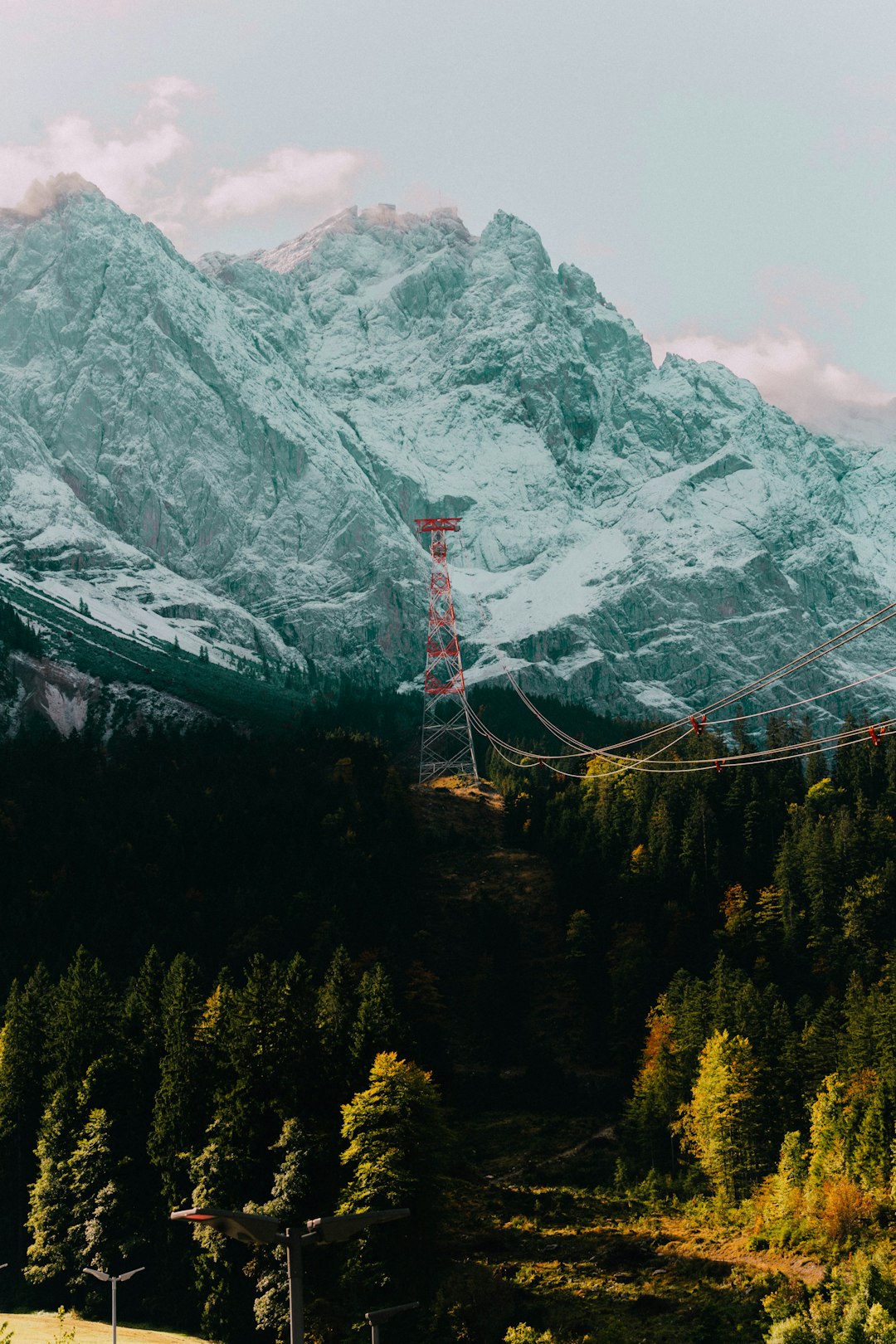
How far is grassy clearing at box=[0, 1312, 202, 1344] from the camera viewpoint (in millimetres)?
76900

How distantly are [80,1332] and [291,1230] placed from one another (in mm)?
56460

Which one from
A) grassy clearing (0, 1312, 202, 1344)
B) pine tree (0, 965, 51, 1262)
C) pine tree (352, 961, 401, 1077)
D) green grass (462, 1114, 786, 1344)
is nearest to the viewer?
grassy clearing (0, 1312, 202, 1344)

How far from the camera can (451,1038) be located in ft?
413

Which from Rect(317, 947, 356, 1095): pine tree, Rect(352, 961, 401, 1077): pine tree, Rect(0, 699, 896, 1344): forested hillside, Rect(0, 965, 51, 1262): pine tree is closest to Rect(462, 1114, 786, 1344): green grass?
Rect(0, 699, 896, 1344): forested hillside

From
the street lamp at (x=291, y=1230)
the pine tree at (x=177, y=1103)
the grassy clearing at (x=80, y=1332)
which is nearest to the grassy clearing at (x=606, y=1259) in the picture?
the pine tree at (x=177, y=1103)

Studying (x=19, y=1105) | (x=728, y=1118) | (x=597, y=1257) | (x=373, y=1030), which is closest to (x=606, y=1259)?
(x=597, y=1257)

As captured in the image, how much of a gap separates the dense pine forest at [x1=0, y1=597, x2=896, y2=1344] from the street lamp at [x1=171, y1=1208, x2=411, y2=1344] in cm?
4615

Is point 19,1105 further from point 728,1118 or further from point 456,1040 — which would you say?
point 728,1118

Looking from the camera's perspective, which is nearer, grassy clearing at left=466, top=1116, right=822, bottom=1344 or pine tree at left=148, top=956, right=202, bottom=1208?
grassy clearing at left=466, top=1116, right=822, bottom=1344

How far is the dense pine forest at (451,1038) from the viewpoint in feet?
272

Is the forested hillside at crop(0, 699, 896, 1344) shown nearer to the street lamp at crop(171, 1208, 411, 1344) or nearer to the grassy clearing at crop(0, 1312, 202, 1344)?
the grassy clearing at crop(0, 1312, 202, 1344)

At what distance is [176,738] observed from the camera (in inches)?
7475

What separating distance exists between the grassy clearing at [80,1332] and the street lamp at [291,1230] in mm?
50074

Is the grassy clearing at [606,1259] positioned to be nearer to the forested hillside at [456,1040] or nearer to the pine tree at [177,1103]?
the forested hillside at [456,1040]
